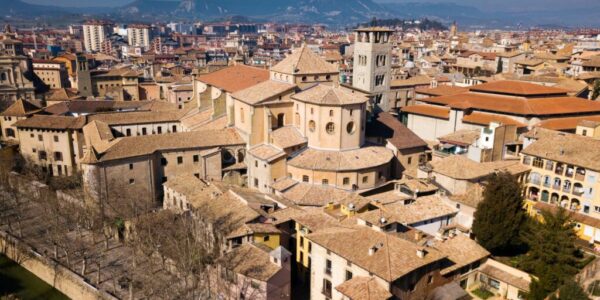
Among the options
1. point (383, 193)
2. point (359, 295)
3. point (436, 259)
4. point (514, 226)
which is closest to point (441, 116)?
point (383, 193)

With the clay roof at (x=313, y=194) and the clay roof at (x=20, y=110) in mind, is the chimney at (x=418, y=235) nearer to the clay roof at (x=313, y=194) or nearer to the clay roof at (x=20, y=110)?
the clay roof at (x=313, y=194)

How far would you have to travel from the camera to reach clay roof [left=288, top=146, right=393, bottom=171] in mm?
40719

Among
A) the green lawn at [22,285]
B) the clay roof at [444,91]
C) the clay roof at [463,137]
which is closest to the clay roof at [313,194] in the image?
the clay roof at [463,137]

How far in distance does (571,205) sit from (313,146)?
2125cm

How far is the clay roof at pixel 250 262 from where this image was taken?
28.1 m

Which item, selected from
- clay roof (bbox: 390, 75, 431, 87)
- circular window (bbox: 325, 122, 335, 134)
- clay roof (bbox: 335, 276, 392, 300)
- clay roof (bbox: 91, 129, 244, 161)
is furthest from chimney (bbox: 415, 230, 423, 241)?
clay roof (bbox: 390, 75, 431, 87)

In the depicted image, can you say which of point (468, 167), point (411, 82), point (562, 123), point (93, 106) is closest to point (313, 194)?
point (468, 167)

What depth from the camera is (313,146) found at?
43.8 metres

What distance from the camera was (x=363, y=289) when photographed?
85.1 feet

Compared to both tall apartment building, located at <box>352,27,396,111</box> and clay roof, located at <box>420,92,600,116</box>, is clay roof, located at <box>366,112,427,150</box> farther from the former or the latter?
tall apartment building, located at <box>352,27,396,111</box>

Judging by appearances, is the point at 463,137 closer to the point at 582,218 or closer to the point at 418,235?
the point at 582,218

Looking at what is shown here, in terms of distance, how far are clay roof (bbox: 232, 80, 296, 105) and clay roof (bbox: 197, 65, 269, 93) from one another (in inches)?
193

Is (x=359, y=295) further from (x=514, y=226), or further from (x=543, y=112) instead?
(x=543, y=112)

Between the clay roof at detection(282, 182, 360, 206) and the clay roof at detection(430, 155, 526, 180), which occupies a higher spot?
the clay roof at detection(430, 155, 526, 180)
